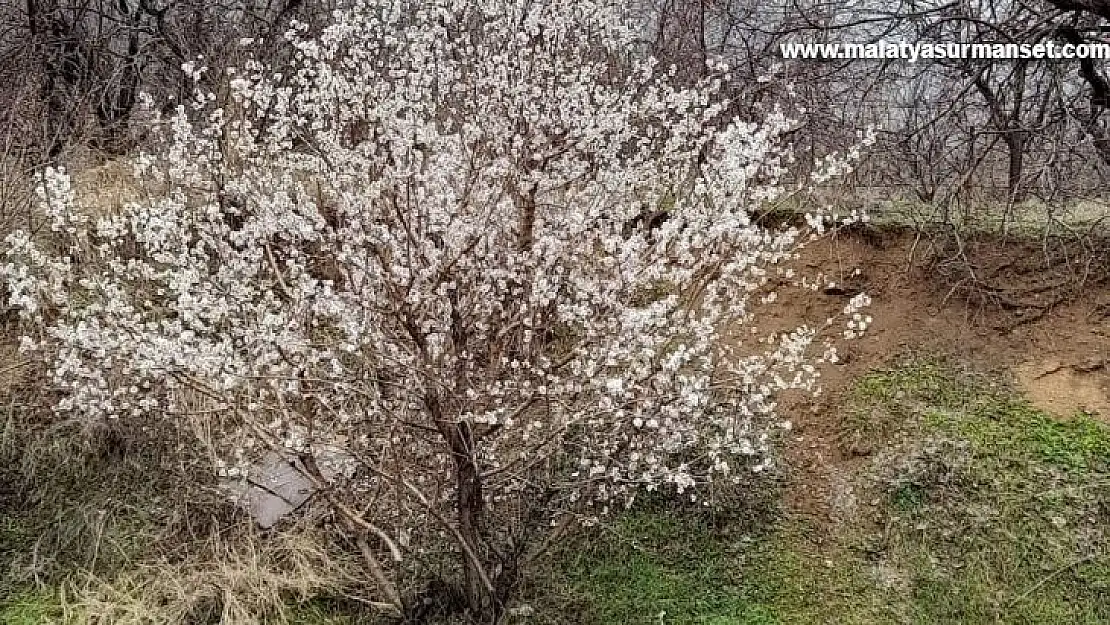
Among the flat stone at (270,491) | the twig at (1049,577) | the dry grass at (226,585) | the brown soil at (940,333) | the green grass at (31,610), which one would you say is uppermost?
the brown soil at (940,333)

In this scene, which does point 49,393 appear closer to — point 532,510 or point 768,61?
point 532,510

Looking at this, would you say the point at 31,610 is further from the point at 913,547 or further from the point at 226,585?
the point at 913,547

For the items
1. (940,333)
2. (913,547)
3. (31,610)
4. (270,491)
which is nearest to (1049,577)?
(913,547)

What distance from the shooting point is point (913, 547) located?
4375 millimetres

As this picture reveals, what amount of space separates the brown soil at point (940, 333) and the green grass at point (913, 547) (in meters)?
0.12

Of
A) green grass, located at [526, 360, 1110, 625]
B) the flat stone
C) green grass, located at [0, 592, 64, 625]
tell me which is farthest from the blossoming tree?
green grass, located at [0, 592, 64, 625]

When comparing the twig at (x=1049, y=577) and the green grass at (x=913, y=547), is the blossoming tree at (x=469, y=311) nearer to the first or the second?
the green grass at (x=913, y=547)

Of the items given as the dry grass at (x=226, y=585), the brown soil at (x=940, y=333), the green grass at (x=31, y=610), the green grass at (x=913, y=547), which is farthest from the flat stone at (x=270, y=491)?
the brown soil at (x=940, y=333)

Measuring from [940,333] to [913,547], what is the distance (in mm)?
1443

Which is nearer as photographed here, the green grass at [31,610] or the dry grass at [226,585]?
the dry grass at [226,585]

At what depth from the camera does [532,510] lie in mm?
4348

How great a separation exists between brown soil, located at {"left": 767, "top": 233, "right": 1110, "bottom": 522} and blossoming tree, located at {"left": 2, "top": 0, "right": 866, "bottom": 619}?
298 millimetres

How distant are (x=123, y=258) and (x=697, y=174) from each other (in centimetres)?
385

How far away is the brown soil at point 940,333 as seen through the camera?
4820 millimetres
